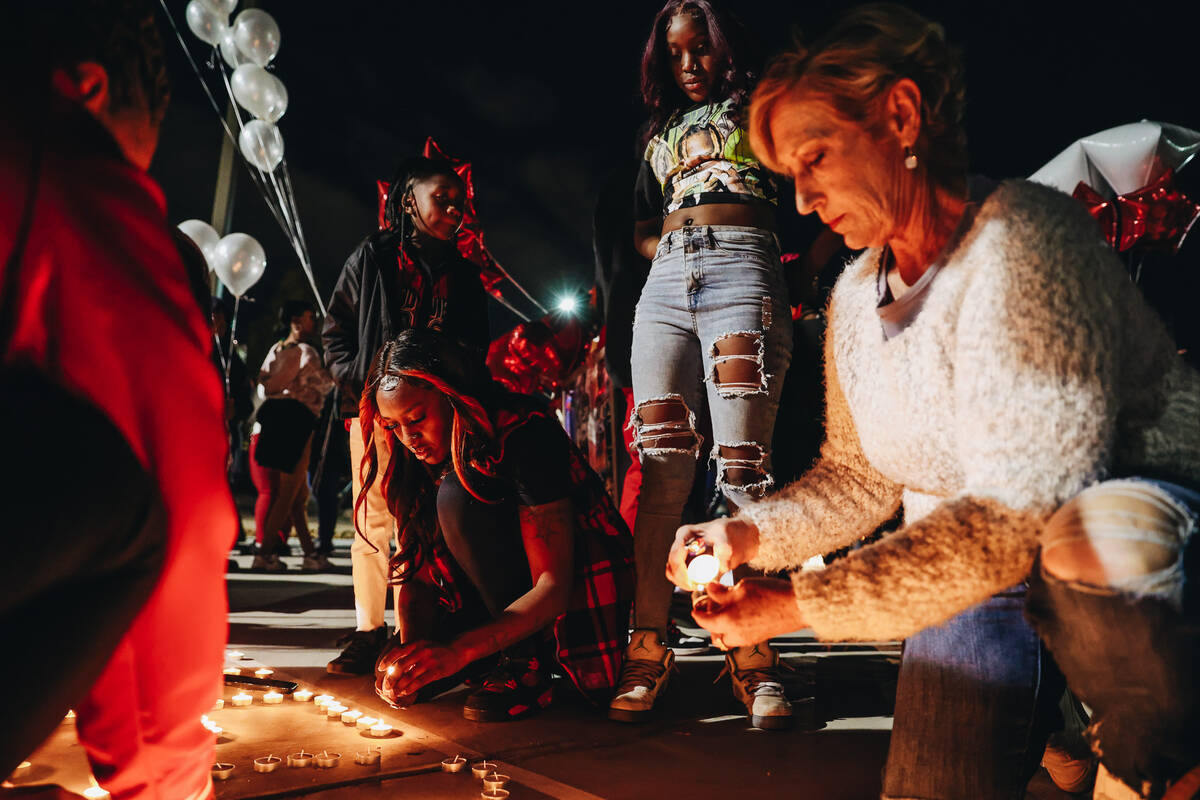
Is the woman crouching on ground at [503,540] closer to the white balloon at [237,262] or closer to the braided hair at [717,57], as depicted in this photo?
the braided hair at [717,57]

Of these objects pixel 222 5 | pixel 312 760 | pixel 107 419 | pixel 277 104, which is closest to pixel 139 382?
pixel 107 419

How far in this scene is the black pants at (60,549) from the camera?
81cm

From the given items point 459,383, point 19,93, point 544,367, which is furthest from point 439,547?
point 544,367

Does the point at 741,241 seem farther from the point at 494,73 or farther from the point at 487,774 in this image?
the point at 494,73

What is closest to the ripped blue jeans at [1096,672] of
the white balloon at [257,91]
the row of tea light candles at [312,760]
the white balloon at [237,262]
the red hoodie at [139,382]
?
the red hoodie at [139,382]

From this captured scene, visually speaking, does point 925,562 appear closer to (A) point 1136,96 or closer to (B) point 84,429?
(B) point 84,429

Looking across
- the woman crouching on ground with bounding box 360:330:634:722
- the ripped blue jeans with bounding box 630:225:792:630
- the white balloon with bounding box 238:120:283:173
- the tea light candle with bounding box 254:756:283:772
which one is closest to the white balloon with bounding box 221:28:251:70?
the white balloon with bounding box 238:120:283:173

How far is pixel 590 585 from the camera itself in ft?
8.27

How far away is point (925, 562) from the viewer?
3.36 feet

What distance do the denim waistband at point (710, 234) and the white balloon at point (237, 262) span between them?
21.9 feet

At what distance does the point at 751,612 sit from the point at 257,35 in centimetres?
847

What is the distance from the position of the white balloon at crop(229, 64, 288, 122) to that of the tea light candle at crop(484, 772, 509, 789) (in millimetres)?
7660

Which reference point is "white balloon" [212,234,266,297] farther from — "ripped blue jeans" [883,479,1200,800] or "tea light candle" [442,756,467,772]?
"ripped blue jeans" [883,479,1200,800]

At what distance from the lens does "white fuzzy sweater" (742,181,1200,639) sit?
102cm
